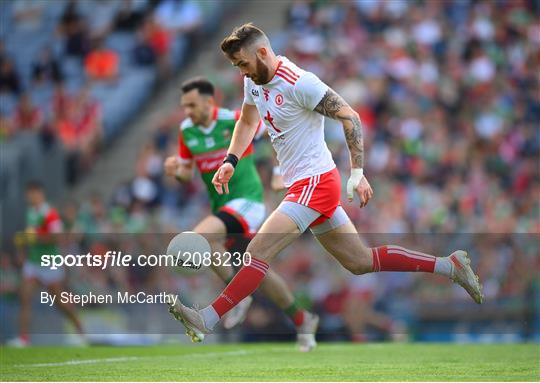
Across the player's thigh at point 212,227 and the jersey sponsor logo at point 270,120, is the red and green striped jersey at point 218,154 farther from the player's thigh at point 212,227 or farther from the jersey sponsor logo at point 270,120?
the jersey sponsor logo at point 270,120

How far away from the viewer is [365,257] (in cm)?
1008

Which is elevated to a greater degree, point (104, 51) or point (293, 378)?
point (104, 51)

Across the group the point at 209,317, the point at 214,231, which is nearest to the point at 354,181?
the point at 209,317

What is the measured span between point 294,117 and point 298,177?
494 mm

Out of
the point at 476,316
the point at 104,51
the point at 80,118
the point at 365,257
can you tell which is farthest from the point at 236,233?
the point at 104,51

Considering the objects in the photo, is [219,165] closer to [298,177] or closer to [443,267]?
[298,177]

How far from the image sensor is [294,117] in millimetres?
9789

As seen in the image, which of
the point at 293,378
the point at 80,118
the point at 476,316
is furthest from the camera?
the point at 80,118

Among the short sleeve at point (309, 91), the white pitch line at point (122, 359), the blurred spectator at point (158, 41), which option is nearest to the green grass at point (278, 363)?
the white pitch line at point (122, 359)

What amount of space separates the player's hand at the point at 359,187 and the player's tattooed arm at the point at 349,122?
11 centimetres

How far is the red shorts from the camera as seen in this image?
9.70m

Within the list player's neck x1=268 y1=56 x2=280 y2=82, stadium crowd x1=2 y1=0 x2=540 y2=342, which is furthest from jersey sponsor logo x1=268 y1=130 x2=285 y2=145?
stadium crowd x1=2 y1=0 x2=540 y2=342

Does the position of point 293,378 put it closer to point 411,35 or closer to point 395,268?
point 395,268

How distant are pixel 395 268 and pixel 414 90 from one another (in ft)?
40.3
